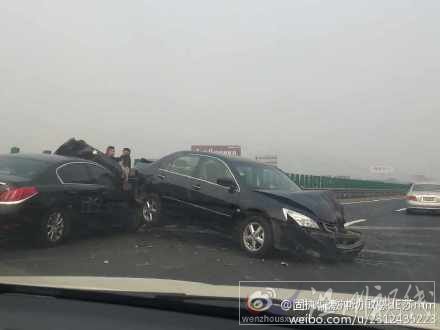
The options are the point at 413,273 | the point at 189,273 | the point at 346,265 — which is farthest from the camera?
the point at 346,265

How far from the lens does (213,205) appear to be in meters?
8.55

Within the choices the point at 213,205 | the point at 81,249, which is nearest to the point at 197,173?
the point at 213,205

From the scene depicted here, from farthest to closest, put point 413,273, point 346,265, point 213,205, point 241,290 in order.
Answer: point 213,205, point 346,265, point 413,273, point 241,290

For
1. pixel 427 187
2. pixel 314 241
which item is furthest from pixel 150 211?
pixel 427 187

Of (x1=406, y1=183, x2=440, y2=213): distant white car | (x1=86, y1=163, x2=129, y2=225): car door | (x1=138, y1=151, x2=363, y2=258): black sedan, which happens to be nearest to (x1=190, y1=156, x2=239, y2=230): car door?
(x1=138, y1=151, x2=363, y2=258): black sedan

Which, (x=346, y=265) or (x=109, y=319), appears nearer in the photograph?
(x=109, y=319)

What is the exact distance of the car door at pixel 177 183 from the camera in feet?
29.3

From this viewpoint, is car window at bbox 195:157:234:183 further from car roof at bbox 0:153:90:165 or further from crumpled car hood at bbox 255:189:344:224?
car roof at bbox 0:153:90:165

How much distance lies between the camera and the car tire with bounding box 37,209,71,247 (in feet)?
25.1

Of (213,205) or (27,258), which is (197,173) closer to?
(213,205)

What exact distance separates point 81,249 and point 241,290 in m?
5.15

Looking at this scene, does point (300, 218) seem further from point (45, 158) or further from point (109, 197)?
point (45, 158)

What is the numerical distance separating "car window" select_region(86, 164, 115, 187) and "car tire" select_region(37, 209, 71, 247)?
1.20 m

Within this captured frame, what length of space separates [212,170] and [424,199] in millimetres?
13872
